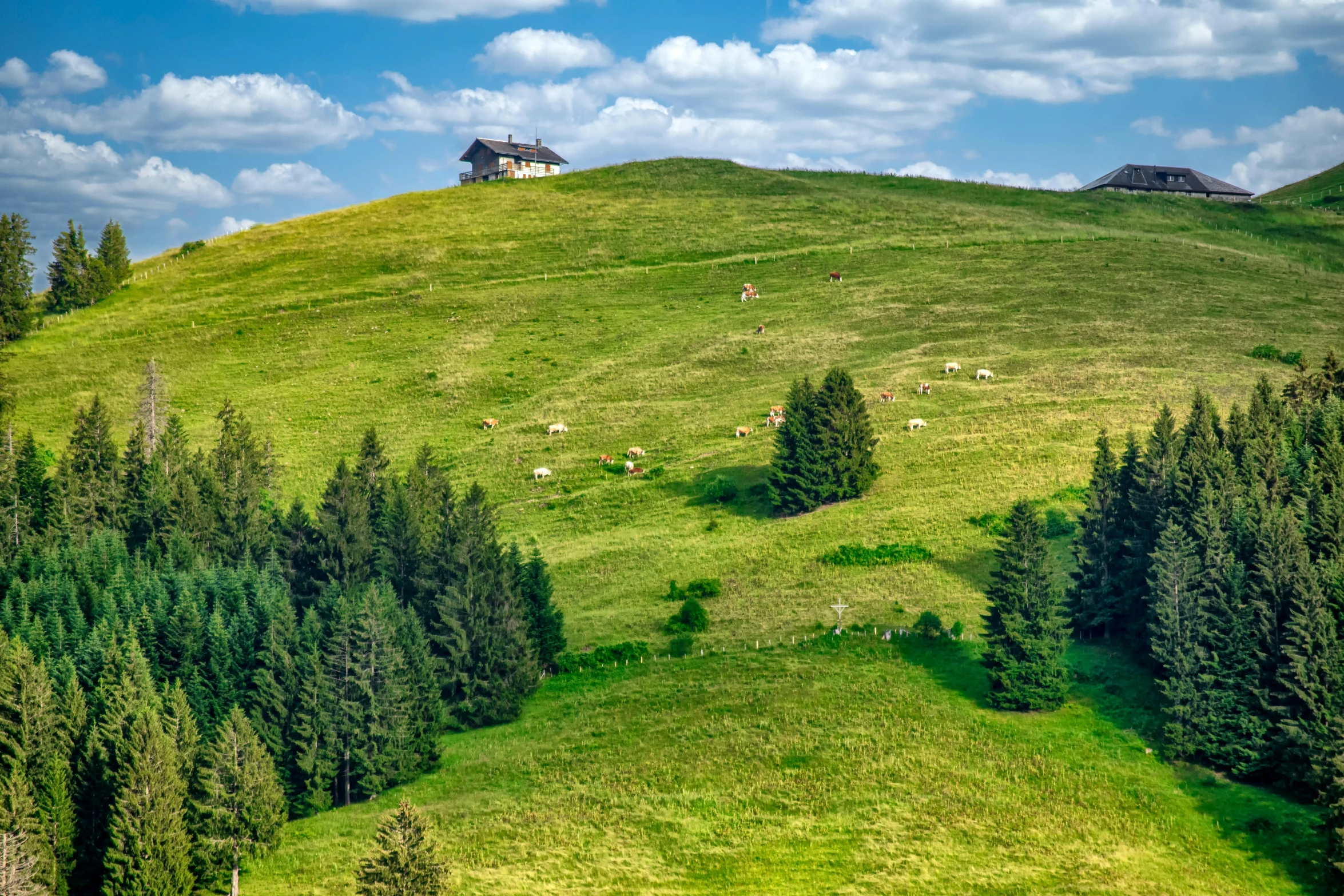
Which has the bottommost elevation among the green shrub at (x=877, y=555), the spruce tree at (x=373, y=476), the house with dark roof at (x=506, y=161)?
the green shrub at (x=877, y=555)

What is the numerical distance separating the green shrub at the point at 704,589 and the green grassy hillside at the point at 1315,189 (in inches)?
5029

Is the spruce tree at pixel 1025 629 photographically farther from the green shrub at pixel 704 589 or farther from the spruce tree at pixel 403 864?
the spruce tree at pixel 403 864

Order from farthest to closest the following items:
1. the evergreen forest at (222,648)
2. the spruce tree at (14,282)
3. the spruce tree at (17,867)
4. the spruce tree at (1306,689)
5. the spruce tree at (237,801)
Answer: the spruce tree at (14,282)
the evergreen forest at (222,648)
the spruce tree at (237,801)
the spruce tree at (1306,689)
the spruce tree at (17,867)

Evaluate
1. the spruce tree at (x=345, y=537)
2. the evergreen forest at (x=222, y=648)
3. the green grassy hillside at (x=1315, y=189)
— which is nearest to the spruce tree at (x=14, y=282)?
the evergreen forest at (x=222, y=648)

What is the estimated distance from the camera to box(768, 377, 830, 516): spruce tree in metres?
69.6

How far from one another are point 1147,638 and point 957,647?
8.47m

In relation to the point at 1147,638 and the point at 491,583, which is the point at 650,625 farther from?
the point at 1147,638

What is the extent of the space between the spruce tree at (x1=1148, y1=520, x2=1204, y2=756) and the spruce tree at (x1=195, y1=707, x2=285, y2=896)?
1430 inches

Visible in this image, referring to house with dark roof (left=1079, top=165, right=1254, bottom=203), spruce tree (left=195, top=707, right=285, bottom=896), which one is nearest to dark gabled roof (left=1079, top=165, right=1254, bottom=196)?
house with dark roof (left=1079, top=165, right=1254, bottom=203)

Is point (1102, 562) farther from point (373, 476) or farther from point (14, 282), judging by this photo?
point (14, 282)

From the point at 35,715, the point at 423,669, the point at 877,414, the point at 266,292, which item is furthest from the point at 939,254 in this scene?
the point at 35,715

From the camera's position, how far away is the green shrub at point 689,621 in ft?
188

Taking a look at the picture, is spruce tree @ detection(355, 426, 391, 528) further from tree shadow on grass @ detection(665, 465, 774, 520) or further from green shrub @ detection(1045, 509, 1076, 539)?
green shrub @ detection(1045, 509, 1076, 539)

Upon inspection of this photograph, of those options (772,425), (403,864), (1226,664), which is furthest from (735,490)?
(403,864)
